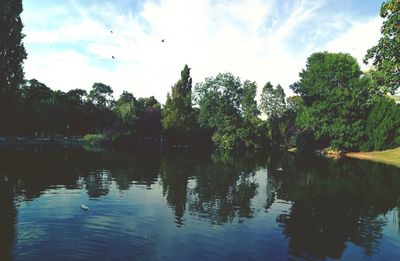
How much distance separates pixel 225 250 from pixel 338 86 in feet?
253

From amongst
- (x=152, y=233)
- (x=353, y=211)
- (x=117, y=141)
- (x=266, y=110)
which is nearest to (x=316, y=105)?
(x=266, y=110)

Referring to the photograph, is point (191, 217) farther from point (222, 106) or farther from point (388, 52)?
point (222, 106)

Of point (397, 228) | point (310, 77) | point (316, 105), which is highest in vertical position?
point (310, 77)

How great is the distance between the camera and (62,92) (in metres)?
131

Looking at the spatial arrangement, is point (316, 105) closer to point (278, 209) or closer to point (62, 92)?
point (278, 209)

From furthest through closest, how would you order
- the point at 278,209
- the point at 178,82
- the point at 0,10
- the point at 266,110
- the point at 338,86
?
the point at 266,110 → the point at 178,82 → the point at 338,86 → the point at 0,10 → the point at 278,209

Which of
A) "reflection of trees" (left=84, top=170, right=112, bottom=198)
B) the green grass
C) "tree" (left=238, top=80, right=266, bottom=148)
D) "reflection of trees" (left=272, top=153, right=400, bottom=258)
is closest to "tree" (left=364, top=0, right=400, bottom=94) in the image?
"reflection of trees" (left=272, top=153, right=400, bottom=258)

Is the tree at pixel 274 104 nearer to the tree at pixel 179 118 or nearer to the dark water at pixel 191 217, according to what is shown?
the tree at pixel 179 118

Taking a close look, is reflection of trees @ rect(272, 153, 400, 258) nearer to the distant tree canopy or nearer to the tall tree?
the distant tree canopy

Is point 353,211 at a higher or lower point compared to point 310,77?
lower

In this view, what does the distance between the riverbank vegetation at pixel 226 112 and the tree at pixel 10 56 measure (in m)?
0.16

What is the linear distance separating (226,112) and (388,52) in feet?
275

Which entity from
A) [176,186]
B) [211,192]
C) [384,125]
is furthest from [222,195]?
[384,125]

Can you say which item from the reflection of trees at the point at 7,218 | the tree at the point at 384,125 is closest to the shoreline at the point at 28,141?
the reflection of trees at the point at 7,218
